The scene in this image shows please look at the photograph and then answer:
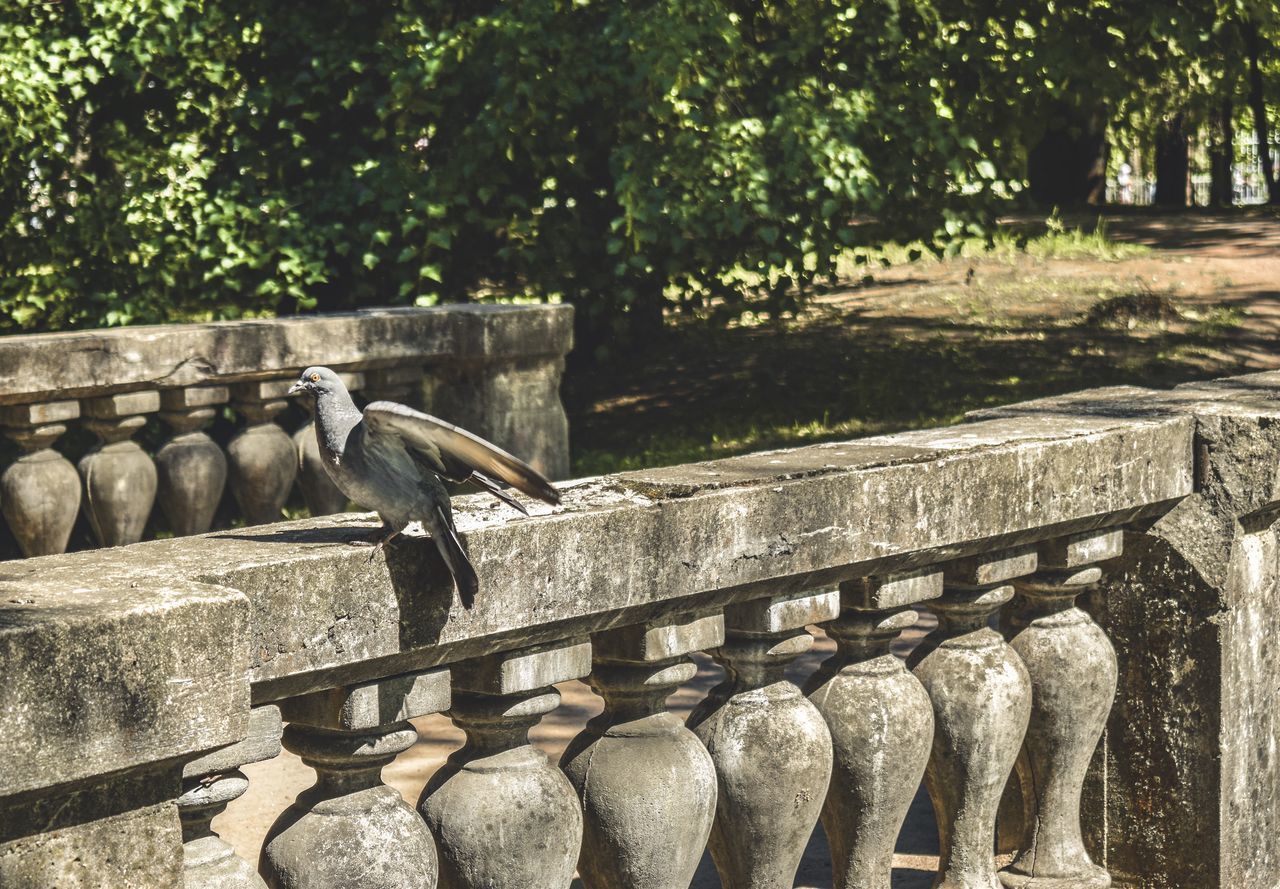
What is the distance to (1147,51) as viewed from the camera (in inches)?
448

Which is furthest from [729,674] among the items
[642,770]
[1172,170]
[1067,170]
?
[1172,170]

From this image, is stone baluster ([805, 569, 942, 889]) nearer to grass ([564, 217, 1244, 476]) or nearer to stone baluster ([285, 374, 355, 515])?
stone baluster ([285, 374, 355, 515])

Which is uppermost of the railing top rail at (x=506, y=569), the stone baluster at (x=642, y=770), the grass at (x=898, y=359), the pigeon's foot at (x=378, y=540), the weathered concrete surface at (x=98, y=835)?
the pigeon's foot at (x=378, y=540)

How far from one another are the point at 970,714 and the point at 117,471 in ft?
12.2

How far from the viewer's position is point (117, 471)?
5.51 m

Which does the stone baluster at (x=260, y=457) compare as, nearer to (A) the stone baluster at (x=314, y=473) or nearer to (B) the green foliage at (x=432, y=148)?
(A) the stone baluster at (x=314, y=473)

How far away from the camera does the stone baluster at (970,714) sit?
2.79 metres

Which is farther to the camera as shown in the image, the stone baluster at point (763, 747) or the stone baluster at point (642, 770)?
the stone baluster at point (763, 747)

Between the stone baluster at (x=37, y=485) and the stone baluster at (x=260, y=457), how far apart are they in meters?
0.64

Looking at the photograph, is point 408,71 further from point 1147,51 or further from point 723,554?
point 723,554

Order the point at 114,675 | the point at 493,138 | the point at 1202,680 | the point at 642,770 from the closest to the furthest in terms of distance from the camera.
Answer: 1. the point at 114,675
2. the point at 642,770
3. the point at 1202,680
4. the point at 493,138

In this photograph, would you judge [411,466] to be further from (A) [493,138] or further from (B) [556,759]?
(A) [493,138]

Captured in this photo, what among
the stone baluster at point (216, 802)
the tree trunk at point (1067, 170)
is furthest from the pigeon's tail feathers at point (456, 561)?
the tree trunk at point (1067, 170)

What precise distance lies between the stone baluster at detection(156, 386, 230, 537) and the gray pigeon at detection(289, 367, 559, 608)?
3521mm
